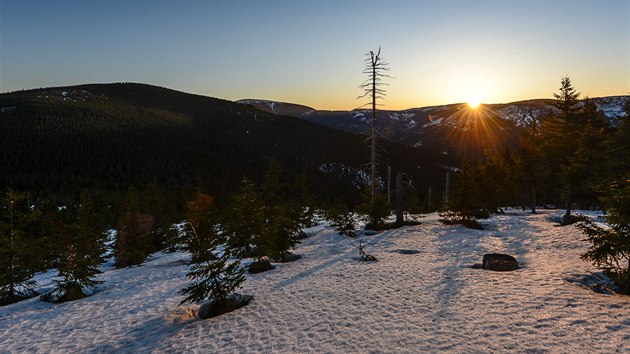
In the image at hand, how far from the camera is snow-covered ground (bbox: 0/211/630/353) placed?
26.7 ft

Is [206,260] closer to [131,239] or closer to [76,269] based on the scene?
[76,269]

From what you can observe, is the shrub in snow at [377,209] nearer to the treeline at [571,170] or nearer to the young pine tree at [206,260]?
the treeline at [571,170]

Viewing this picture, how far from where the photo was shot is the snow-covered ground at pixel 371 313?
26.7ft

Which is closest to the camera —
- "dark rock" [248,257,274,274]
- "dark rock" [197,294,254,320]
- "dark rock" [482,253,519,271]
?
"dark rock" [197,294,254,320]

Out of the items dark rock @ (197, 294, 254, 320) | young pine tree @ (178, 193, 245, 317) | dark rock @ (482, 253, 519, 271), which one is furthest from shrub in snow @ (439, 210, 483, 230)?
young pine tree @ (178, 193, 245, 317)

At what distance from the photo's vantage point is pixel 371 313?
10328 millimetres

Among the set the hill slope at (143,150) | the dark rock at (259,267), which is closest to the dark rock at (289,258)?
the dark rock at (259,267)

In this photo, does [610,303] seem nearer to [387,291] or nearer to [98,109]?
[387,291]

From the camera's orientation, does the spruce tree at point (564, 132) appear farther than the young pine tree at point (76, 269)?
Yes

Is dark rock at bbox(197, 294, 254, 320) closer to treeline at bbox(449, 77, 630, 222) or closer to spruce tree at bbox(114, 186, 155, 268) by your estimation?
treeline at bbox(449, 77, 630, 222)

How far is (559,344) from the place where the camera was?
24.1 feet

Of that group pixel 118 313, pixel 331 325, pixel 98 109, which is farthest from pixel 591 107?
pixel 98 109

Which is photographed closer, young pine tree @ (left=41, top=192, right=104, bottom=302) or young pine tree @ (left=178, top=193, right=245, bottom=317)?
young pine tree @ (left=178, top=193, right=245, bottom=317)

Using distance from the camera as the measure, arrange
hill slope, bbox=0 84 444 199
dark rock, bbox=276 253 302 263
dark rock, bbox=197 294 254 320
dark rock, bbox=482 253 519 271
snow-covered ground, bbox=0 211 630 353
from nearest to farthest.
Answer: snow-covered ground, bbox=0 211 630 353 < dark rock, bbox=197 294 254 320 < dark rock, bbox=482 253 519 271 < dark rock, bbox=276 253 302 263 < hill slope, bbox=0 84 444 199
